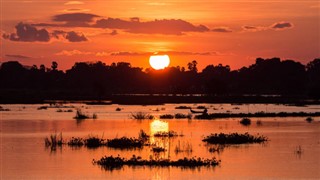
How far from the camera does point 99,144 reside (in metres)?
52.8

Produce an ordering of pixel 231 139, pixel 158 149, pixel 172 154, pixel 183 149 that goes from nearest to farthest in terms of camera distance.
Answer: pixel 172 154 < pixel 158 149 < pixel 183 149 < pixel 231 139

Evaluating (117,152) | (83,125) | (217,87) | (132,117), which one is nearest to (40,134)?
(83,125)

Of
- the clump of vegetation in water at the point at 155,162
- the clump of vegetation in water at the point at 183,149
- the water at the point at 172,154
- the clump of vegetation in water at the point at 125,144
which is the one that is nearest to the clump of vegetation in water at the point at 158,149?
the water at the point at 172,154

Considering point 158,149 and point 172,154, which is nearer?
point 172,154

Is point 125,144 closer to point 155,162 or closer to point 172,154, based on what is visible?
point 172,154

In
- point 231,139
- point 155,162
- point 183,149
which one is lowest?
point 155,162

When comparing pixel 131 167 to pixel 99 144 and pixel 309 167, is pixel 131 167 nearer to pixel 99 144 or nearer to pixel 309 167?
pixel 309 167

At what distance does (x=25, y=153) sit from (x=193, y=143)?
12.9 m

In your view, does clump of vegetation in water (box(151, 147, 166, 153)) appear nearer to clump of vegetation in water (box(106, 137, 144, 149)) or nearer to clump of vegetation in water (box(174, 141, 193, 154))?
clump of vegetation in water (box(174, 141, 193, 154))

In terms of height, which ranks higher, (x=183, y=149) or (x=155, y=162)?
(x=183, y=149)

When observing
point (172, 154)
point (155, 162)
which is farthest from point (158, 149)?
point (155, 162)

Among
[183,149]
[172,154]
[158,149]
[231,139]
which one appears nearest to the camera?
[172,154]

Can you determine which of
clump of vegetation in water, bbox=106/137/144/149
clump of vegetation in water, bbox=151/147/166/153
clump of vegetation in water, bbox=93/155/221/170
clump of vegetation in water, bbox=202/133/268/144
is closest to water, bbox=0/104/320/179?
clump of vegetation in water, bbox=151/147/166/153

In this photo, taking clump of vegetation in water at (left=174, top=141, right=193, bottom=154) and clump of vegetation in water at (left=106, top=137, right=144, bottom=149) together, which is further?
clump of vegetation in water at (left=106, top=137, right=144, bottom=149)
